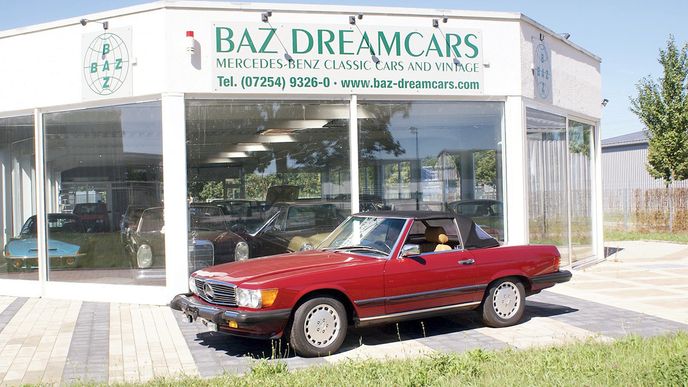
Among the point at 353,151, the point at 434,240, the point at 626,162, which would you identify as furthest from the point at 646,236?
the point at 626,162

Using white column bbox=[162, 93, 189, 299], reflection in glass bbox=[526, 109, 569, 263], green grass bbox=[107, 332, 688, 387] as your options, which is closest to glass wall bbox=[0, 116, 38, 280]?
white column bbox=[162, 93, 189, 299]

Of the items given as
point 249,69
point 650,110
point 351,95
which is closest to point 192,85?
point 249,69

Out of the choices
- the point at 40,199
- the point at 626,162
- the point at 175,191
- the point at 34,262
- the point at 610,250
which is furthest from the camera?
the point at 626,162

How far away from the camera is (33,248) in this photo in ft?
41.5

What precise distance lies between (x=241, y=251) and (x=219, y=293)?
14.3ft

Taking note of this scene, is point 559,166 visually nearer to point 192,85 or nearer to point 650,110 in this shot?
point 192,85

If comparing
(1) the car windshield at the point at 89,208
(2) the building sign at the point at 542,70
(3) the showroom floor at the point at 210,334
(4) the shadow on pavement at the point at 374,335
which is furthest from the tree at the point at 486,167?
(1) the car windshield at the point at 89,208

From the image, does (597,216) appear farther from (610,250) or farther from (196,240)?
(196,240)

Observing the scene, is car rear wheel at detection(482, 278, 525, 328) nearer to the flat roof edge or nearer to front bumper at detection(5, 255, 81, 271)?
the flat roof edge

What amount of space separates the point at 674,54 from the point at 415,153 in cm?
1749

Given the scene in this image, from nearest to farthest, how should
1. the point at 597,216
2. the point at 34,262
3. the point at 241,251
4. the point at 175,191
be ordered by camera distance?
the point at 175,191
the point at 241,251
the point at 34,262
the point at 597,216

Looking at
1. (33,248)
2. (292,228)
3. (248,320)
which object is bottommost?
(248,320)

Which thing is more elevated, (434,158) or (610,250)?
(434,158)

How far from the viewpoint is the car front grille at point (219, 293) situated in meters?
7.38
